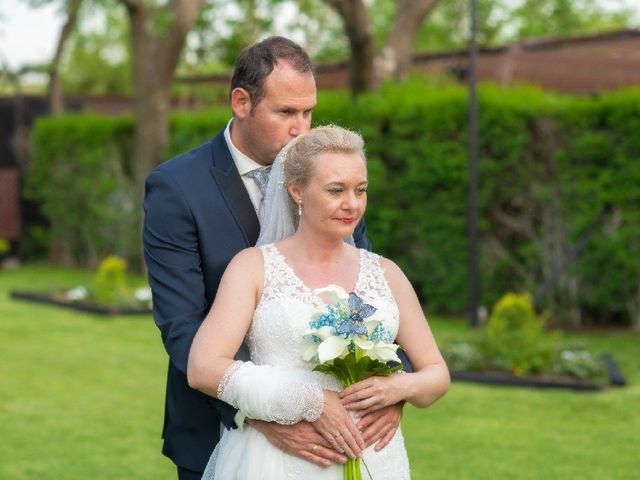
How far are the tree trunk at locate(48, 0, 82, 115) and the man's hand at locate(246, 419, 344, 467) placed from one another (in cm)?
2376

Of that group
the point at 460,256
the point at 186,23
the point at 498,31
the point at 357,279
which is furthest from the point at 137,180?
the point at 498,31

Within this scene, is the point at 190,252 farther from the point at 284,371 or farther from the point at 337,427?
the point at 337,427

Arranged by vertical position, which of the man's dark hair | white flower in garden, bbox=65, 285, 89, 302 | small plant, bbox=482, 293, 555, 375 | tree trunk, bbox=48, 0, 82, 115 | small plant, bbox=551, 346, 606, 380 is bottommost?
white flower in garden, bbox=65, 285, 89, 302

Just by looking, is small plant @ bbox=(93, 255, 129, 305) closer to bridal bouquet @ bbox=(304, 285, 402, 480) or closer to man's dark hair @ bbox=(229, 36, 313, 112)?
man's dark hair @ bbox=(229, 36, 313, 112)

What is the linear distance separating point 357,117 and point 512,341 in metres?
5.70

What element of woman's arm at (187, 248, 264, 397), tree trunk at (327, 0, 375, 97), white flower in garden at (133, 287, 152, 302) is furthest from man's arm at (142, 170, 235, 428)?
Result: tree trunk at (327, 0, 375, 97)

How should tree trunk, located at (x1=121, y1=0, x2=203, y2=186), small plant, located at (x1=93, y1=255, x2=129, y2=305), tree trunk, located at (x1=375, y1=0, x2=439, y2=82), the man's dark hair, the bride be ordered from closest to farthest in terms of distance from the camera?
the bride
the man's dark hair
small plant, located at (x1=93, y1=255, x2=129, y2=305)
tree trunk, located at (x1=375, y1=0, x2=439, y2=82)
tree trunk, located at (x1=121, y1=0, x2=203, y2=186)

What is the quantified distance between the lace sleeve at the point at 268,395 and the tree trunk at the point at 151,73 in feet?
55.4

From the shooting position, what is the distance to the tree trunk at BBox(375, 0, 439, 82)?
1903cm

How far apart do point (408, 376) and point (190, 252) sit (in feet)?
2.69

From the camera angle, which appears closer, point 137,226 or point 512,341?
point 512,341

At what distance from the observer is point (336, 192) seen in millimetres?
3779

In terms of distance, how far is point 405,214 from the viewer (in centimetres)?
1545

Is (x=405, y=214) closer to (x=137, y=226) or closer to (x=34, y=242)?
(x=137, y=226)
